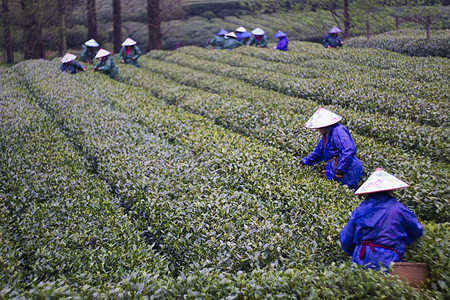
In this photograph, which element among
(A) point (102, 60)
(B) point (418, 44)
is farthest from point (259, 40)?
(A) point (102, 60)

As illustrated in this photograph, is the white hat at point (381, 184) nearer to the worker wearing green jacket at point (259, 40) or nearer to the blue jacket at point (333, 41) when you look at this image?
the blue jacket at point (333, 41)

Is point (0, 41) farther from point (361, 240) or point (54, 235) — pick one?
point (361, 240)

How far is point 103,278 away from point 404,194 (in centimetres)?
468

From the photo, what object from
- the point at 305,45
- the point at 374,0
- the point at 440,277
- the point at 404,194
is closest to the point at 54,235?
the point at 440,277

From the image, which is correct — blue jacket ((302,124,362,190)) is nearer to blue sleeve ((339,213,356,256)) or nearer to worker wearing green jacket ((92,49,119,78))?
blue sleeve ((339,213,356,256))

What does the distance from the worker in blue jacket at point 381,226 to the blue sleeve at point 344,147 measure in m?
1.77

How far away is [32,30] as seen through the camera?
2067cm

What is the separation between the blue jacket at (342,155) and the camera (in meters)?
5.41

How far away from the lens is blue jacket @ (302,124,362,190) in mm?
5406

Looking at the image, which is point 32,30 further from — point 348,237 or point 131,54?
point 348,237

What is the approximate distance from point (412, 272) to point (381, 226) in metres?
→ 0.51

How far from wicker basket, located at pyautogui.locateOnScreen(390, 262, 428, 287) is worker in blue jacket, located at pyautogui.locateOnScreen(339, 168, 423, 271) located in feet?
0.77

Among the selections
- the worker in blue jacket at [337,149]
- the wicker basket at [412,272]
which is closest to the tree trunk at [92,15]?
the worker in blue jacket at [337,149]

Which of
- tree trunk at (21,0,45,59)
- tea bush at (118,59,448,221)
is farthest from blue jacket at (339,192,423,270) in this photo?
tree trunk at (21,0,45,59)
